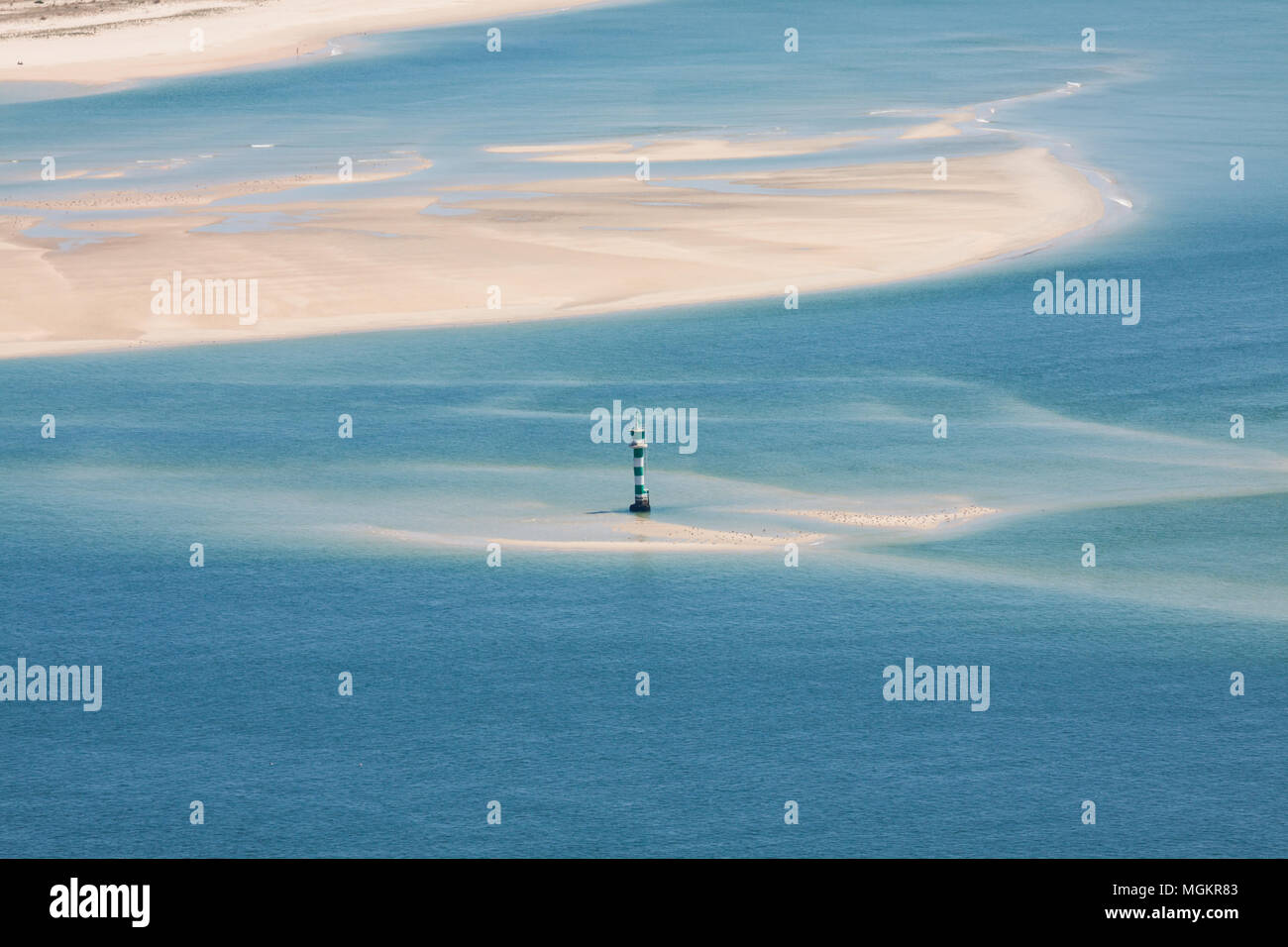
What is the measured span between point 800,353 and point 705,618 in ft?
46.8

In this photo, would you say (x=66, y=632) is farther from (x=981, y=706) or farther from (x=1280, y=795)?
(x=1280, y=795)

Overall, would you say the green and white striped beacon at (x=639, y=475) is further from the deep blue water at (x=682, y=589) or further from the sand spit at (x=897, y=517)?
the sand spit at (x=897, y=517)

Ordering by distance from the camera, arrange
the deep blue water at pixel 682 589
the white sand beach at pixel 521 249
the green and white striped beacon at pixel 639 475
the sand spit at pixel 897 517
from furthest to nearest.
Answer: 1. the white sand beach at pixel 521 249
2. the sand spit at pixel 897 517
3. the green and white striped beacon at pixel 639 475
4. the deep blue water at pixel 682 589

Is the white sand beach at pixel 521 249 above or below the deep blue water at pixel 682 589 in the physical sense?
above

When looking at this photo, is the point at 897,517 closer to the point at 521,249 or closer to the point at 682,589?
the point at 682,589

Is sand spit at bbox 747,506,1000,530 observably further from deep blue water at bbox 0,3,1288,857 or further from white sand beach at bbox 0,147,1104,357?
white sand beach at bbox 0,147,1104,357

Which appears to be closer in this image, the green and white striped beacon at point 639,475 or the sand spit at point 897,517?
the green and white striped beacon at point 639,475

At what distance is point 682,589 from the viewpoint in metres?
22.6

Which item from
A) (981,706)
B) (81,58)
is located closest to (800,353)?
(981,706)

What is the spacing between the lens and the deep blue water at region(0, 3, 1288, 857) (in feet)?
56.2

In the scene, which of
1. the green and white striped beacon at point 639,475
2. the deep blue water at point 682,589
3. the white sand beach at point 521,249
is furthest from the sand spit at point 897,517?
the white sand beach at point 521,249

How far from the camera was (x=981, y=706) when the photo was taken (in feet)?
63.4

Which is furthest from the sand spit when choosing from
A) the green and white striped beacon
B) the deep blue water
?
the green and white striped beacon

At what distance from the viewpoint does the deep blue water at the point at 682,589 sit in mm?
17125
